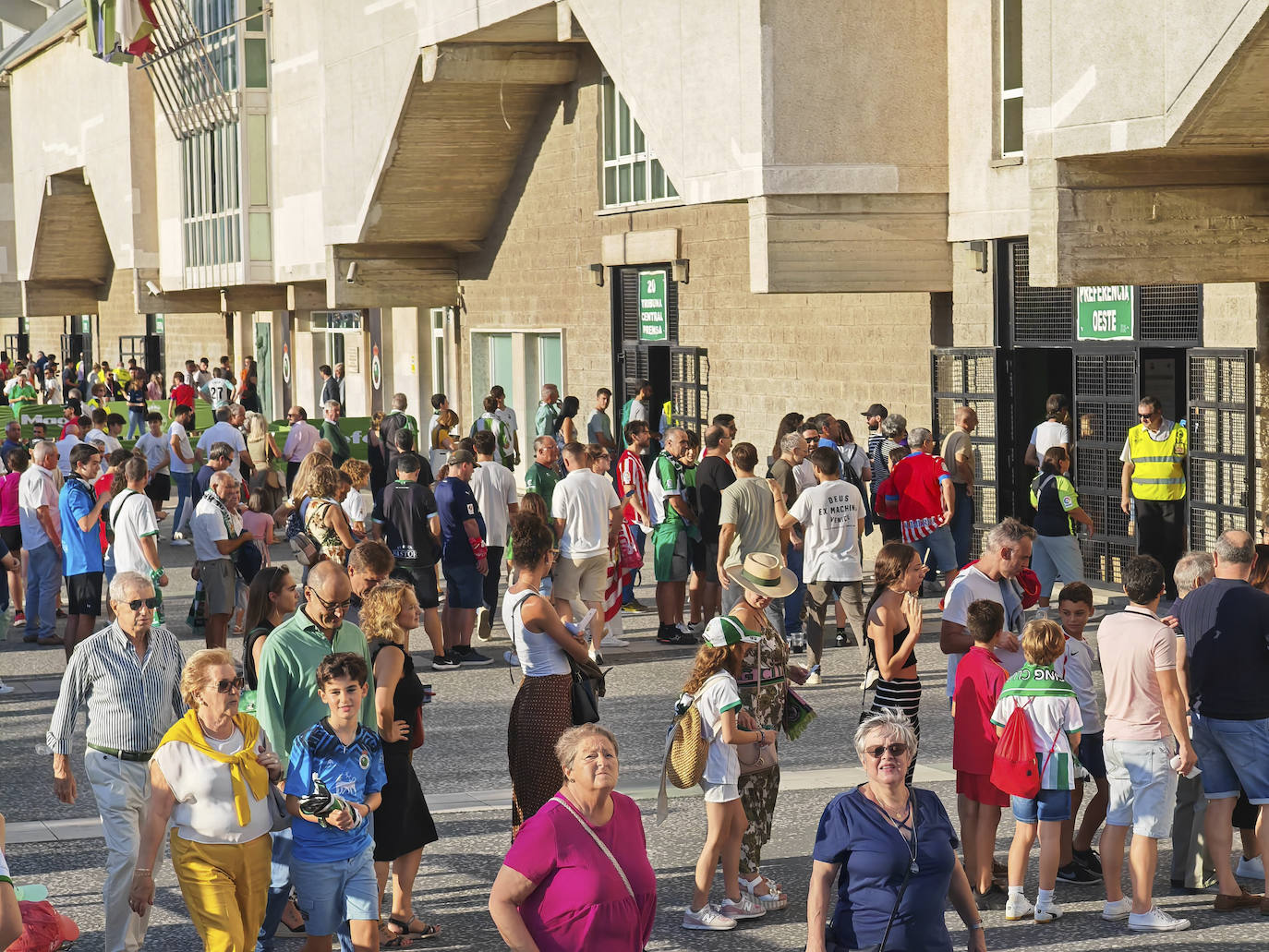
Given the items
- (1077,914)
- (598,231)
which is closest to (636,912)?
(1077,914)

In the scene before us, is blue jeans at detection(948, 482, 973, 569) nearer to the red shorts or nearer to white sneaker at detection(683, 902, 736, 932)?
the red shorts

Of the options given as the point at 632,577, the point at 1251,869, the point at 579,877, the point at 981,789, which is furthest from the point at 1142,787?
the point at 632,577

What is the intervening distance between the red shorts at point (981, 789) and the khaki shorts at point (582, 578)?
20.2ft

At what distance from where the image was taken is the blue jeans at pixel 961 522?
16.6 metres

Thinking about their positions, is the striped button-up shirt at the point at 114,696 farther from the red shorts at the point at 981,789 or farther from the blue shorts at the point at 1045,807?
the blue shorts at the point at 1045,807

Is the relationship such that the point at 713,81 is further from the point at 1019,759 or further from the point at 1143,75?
the point at 1019,759

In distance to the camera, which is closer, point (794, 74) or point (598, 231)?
point (794, 74)

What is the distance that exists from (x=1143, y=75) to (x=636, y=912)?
30.7 feet

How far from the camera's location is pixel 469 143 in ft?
93.6

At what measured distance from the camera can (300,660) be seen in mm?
7074

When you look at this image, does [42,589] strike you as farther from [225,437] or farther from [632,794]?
[632,794]

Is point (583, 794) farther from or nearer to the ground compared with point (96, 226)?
nearer to the ground

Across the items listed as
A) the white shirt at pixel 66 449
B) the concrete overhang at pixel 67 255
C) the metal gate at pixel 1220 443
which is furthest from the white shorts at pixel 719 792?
the concrete overhang at pixel 67 255

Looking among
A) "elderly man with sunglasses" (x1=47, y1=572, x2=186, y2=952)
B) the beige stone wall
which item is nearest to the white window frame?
the beige stone wall
